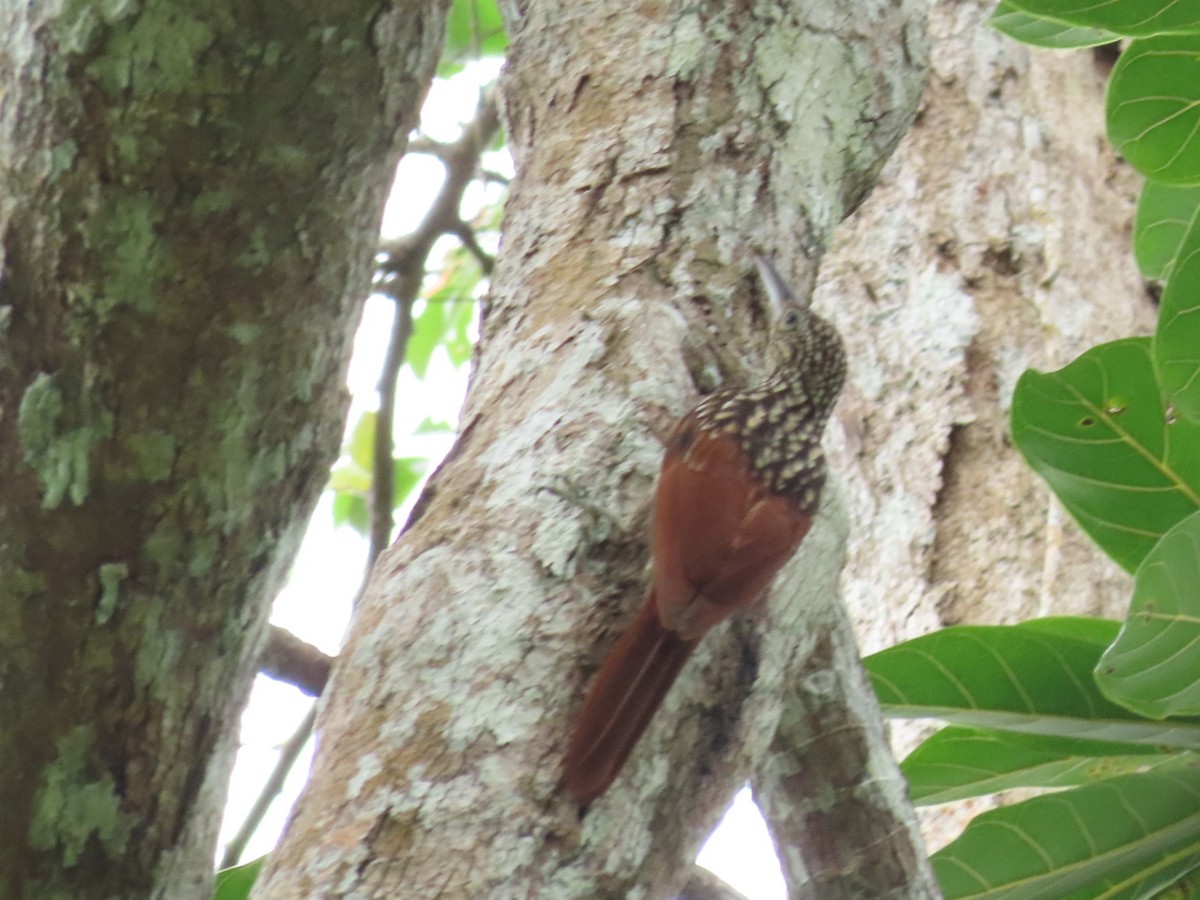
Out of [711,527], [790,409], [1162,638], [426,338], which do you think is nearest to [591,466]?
[711,527]

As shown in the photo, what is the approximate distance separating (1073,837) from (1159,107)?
1.32 metres

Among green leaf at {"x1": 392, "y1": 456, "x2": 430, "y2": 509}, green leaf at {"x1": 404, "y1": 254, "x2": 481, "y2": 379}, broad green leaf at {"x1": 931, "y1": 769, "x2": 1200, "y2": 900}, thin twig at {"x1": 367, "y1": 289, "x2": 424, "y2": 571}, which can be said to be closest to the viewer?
broad green leaf at {"x1": 931, "y1": 769, "x2": 1200, "y2": 900}

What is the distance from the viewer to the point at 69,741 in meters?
1.51

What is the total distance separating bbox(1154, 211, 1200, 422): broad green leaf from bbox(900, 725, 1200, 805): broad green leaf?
2.02 ft

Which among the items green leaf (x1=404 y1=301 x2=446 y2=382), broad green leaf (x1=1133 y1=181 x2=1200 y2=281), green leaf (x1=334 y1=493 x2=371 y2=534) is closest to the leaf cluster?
broad green leaf (x1=1133 y1=181 x2=1200 y2=281)

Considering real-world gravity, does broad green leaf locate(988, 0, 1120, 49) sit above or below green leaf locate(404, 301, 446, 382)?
below

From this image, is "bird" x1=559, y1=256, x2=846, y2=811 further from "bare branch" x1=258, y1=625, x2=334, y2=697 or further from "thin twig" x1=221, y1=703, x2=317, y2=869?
"thin twig" x1=221, y1=703, x2=317, y2=869

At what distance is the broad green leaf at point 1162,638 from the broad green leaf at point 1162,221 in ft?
3.09

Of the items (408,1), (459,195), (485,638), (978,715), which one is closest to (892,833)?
(978,715)

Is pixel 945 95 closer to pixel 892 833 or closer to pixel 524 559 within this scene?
pixel 892 833

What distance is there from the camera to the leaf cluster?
226cm

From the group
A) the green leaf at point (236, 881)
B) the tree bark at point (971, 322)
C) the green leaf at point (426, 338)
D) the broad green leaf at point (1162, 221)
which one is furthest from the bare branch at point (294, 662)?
the green leaf at point (426, 338)

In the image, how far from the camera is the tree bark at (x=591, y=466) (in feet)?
4.51

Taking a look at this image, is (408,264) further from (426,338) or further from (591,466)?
(591,466)
